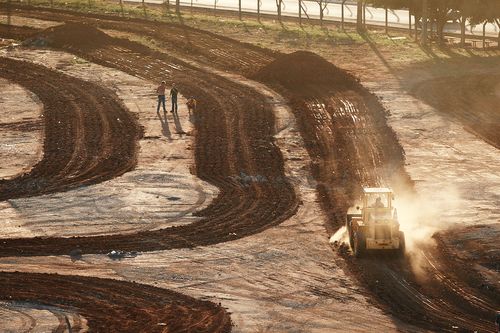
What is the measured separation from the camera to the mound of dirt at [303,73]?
65125mm

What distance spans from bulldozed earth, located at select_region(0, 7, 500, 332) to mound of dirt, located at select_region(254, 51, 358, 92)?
0.15 meters

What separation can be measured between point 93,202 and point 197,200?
4.25 meters

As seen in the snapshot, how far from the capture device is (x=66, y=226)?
4141 cm

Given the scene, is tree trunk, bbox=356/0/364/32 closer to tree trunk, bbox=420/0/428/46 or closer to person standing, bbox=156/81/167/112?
tree trunk, bbox=420/0/428/46

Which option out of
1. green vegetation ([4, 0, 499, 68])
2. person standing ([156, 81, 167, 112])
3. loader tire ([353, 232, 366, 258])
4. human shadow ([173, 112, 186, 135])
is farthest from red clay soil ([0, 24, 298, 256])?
green vegetation ([4, 0, 499, 68])

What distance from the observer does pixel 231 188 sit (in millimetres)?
46625

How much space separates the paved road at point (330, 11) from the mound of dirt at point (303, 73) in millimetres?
27220

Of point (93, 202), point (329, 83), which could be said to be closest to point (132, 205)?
point (93, 202)

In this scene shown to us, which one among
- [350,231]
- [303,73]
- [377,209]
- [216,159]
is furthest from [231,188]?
[303,73]

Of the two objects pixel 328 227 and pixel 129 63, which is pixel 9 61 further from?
pixel 328 227

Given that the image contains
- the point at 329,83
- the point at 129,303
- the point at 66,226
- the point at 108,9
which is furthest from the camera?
the point at 108,9

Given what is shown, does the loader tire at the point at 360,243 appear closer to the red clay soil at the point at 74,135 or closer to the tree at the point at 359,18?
the red clay soil at the point at 74,135

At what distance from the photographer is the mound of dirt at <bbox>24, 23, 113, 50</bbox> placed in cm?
7488

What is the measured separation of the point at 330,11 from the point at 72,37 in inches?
1261
